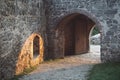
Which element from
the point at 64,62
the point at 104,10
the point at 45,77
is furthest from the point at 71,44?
the point at 45,77

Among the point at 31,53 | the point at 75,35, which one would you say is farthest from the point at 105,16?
the point at 75,35

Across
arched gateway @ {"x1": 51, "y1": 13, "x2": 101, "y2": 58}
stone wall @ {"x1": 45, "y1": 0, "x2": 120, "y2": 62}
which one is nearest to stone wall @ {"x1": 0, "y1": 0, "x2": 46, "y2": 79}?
stone wall @ {"x1": 45, "y1": 0, "x2": 120, "y2": 62}

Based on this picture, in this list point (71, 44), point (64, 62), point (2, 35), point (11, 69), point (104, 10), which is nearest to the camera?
point (2, 35)

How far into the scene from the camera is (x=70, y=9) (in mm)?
11148

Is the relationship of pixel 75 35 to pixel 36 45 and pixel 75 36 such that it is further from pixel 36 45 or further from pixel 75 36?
pixel 36 45

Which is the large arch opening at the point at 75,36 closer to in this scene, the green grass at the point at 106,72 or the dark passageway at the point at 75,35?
the dark passageway at the point at 75,35

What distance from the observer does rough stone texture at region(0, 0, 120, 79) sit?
8.14 metres

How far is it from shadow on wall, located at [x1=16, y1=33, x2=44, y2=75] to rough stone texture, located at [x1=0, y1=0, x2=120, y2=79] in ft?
0.65

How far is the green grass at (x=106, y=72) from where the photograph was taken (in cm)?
818

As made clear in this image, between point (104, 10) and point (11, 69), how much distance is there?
13.8 feet

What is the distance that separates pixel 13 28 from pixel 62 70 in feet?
7.46

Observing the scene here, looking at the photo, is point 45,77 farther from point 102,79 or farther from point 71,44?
point 71,44

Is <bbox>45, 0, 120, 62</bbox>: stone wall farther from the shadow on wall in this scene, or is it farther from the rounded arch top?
the shadow on wall

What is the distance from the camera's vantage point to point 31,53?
998cm
